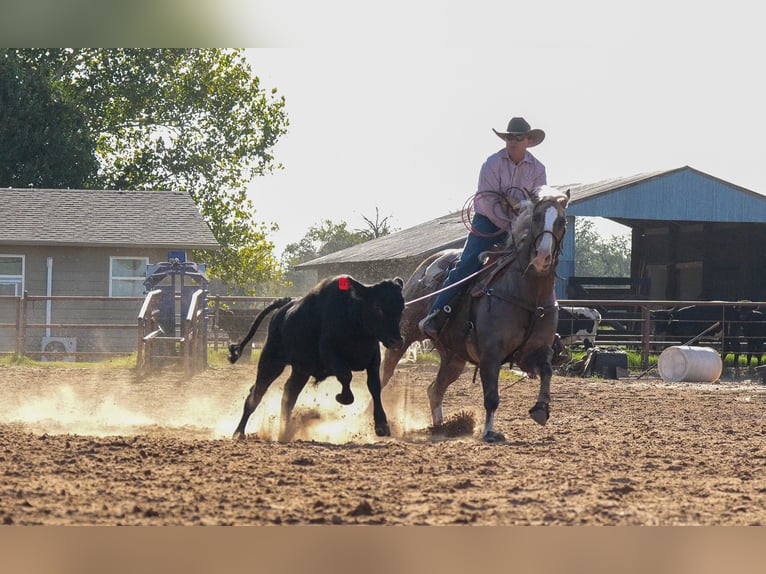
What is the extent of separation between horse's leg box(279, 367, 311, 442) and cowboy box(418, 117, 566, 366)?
1224 millimetres

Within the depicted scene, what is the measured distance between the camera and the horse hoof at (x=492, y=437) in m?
7.68

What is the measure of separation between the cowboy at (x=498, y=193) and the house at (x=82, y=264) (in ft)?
50.4

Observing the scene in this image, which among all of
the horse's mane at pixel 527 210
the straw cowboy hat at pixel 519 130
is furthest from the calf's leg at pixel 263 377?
the straw cowboy hat at pixel 519 130

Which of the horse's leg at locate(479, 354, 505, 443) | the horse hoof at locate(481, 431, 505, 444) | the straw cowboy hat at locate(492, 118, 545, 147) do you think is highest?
the straw cowboy hat at locate(492, 118, 545, 147)

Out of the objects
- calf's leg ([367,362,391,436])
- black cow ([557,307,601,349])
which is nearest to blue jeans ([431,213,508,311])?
calf's leg ([367,362,391,436])

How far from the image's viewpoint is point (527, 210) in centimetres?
768

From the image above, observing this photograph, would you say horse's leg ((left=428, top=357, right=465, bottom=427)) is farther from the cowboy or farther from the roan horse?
the cowboy

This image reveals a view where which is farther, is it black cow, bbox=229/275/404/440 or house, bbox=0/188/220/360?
house, bbox=0/188/220/360

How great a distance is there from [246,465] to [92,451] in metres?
1.15

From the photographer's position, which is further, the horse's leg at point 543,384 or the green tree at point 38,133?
the green tree at point 38,133

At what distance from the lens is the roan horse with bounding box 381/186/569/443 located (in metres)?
7.46

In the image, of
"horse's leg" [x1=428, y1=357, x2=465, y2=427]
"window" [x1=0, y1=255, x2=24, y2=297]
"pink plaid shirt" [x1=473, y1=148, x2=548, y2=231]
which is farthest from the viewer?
"window" [x1=0, y1=255, x2=24, y2=297]

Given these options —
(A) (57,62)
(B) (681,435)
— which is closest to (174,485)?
(B) (681,435)

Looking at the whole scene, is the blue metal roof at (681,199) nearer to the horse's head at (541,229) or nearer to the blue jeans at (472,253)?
the blue jeans at (472,253)
